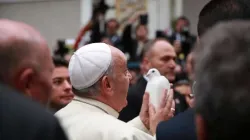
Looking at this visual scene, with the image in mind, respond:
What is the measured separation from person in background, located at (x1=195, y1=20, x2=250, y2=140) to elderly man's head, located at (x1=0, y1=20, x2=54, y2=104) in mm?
532

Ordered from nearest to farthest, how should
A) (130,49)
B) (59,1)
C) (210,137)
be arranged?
(210,137) < (130,49) < (59,1)

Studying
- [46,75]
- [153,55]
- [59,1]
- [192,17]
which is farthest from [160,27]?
[46,75]

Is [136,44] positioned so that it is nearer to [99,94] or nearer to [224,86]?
[99,94]

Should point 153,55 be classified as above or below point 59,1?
above

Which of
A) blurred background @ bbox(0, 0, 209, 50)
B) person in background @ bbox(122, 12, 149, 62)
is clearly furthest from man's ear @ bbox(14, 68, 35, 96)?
blurred background @ bbox(0, 0, 209, 50)

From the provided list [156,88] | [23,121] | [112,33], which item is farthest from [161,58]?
[112,33]

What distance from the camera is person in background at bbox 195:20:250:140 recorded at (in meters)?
1.22

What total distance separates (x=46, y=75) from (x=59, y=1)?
11991 millimetres

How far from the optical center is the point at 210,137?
1262mm

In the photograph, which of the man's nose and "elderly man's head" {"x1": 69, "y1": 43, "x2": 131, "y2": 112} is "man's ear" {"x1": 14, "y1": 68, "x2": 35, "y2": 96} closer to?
"elderly man's head" {"x1": 69, "y1": 43, "x2": 131, "y2": 112}

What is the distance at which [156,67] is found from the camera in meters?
4.26

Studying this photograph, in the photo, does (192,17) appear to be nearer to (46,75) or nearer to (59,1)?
(59,1)

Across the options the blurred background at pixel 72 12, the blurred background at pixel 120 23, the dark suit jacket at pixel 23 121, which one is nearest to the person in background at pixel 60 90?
the blurred background at pixel 120 23

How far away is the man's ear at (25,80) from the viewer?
5.19 ft
